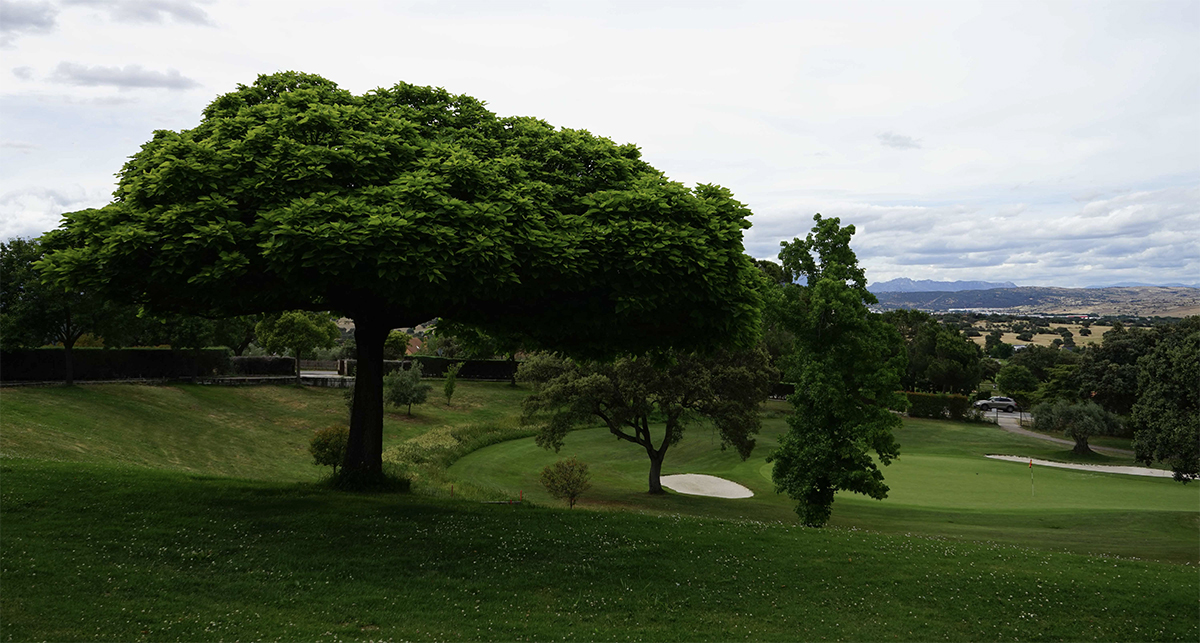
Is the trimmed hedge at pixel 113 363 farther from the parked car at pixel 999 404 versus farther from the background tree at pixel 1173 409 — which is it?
the parked car at pixel 999 404

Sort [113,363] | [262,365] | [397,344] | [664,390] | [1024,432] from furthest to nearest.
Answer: [397,344] < [1024,432] < [262,365] < [113,363] < [664,390]

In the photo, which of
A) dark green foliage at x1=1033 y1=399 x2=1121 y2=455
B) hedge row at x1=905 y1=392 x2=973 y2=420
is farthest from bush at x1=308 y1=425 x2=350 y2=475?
hedge row at x1=905 y1=392 x2=973 y2=420

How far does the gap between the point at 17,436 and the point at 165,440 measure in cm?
868

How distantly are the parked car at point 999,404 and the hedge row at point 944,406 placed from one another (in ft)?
50.5

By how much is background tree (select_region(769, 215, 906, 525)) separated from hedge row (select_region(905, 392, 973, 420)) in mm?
49472

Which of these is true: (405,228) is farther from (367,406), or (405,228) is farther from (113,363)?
(113,363)

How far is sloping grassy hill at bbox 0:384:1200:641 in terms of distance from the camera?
12070 millimetres

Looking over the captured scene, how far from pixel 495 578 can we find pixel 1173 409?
30.7m

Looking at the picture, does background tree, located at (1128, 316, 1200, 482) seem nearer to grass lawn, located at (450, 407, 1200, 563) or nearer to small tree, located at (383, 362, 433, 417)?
grass lawn, located at (450, 407, 1200, 563)

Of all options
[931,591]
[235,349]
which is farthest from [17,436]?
[235,349]

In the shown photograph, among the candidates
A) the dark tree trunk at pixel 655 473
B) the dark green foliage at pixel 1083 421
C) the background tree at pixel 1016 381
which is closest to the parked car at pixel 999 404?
the background tree at pixel 1016 381

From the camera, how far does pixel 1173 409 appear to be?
30469 mm

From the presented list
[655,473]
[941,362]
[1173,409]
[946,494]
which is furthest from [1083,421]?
[655,473]

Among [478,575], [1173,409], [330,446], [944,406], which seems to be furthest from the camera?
[944,406]
